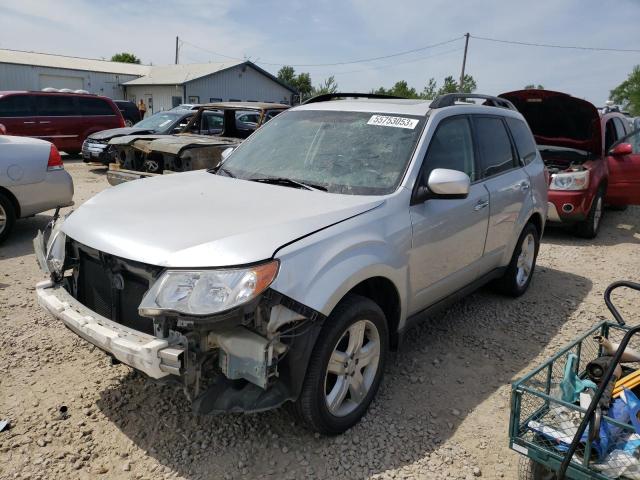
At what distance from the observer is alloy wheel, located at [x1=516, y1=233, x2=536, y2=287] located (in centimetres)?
494

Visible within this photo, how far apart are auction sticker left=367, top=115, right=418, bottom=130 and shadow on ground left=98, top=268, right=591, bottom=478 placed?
1.67 meters

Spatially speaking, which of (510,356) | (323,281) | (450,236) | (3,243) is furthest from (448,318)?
(3,243)

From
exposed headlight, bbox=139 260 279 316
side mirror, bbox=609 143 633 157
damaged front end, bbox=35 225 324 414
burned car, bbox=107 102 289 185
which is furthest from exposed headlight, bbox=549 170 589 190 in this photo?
exposed headlight, bbox=139 260 279 316

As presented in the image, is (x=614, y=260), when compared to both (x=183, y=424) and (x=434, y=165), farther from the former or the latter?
(x=183, y=424)

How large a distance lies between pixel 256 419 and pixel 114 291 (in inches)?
42.5

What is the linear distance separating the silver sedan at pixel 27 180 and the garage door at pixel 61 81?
110ft

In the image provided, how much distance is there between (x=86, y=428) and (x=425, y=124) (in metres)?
2.76

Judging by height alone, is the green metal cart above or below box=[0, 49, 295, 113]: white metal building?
below

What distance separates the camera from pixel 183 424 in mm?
2885

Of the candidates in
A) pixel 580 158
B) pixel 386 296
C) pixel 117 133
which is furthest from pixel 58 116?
pixel 386 296

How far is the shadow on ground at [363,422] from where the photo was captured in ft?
8.66

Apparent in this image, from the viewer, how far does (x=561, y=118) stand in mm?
8070

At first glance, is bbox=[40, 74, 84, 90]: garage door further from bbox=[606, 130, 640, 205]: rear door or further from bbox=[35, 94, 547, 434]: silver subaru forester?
bbox=[35, 94, 547, 434]: silver subaru forester

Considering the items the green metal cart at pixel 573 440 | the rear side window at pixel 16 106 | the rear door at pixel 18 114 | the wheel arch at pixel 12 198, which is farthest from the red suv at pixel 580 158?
the rear side window at pixel 16 106
